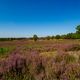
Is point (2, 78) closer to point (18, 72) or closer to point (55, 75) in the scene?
point (18, 72)

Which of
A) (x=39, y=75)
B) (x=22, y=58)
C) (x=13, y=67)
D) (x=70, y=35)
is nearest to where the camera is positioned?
(x=39, y=75)

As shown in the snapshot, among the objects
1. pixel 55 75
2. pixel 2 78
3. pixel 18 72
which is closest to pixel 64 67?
pixel 55 75

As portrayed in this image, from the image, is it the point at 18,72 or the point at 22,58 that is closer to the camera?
the point at 18,72

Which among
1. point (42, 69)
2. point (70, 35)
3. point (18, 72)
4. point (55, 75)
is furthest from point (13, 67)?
point (70, 35)

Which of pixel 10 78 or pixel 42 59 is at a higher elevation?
pixel 42 59

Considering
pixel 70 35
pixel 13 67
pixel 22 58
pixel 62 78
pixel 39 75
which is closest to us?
pixel 62 78

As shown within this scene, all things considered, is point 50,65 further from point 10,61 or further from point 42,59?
point 10,61

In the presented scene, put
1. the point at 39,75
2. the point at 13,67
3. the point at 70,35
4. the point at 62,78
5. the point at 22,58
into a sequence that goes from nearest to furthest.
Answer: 1. the point at 62,78
2. the point at 39,75
3. the point at 13,67
4. the point at 22,58
5. the point at 70,35

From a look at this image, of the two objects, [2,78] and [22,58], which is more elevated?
[22,58]

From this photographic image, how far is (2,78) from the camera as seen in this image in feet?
18.1

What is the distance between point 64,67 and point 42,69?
67cm

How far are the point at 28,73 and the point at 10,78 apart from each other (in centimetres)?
53

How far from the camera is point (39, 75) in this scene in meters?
5.52

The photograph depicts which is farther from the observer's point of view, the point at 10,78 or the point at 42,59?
the point at 42,59
